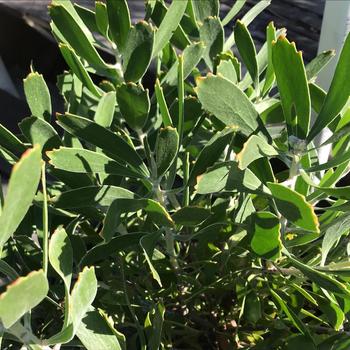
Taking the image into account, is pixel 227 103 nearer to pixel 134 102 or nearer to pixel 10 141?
pixel 134 102

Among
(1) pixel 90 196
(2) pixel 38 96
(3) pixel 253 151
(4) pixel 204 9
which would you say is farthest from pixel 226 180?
(4) pixel 204 9

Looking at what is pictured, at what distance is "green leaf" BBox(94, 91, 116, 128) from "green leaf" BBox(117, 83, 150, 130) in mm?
31

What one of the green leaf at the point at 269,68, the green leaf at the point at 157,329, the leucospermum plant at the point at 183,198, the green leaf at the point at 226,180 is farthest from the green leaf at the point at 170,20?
the green leaf at the point at 157,329

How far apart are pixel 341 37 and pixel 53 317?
546 mm

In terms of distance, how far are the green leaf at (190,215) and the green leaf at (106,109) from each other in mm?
138

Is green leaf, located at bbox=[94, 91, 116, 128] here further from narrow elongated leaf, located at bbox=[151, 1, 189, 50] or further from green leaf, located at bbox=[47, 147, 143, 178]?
narrow elongated leaf, located at bbox=[151, 1, 189, 50]

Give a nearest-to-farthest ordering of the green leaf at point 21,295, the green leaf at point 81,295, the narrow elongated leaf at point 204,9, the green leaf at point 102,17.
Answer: the green leaf at point 21,295, the green leaf at point 81,295, the green leaf at point 102,17, the narrow elongated leaf at point 204,9

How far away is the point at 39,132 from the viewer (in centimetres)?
65

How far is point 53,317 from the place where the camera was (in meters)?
0.73

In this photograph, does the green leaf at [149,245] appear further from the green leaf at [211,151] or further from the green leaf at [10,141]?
the green leaf at [10,141]

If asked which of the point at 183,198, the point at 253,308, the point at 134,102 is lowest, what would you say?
the point at 253,308

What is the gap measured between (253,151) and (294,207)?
0.06 m

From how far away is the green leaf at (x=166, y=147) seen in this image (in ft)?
1.92

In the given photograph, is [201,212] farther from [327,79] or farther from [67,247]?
[327,79]
